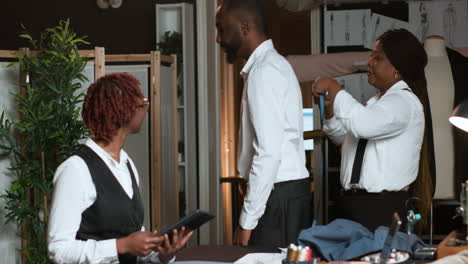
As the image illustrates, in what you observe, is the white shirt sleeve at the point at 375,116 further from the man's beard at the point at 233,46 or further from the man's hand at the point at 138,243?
the man's hand at the point at 138,243

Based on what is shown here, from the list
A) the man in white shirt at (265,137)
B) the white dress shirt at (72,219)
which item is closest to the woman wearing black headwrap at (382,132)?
the man in white shirt at (265,137)

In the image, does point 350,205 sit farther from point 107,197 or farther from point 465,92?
point 465,92

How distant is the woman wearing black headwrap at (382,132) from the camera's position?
2924 mm

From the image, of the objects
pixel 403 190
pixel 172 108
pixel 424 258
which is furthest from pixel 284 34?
pixel 424 258

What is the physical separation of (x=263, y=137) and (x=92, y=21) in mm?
4475

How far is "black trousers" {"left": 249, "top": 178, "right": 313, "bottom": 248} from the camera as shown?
2592 mm

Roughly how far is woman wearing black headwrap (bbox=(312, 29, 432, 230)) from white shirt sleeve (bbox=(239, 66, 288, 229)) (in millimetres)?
458

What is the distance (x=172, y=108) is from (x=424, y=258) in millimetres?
3660

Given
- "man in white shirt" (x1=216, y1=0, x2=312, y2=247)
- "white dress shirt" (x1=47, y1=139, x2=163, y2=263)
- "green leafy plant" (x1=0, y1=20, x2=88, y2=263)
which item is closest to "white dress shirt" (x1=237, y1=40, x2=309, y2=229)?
"man in white shirt" (x1=216, y1=0, x2=312, y2=247)

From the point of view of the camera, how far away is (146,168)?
17.1 ft

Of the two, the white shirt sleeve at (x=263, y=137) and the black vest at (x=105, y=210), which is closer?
the black vest at (x=105, y=210)

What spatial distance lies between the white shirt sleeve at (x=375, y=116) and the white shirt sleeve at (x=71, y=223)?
1247 millimetres

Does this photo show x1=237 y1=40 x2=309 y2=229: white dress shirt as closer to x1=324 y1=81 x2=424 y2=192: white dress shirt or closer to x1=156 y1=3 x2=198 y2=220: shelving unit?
x1=324 y1=81 x2=424 y2=192: white dress shirt

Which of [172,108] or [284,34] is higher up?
[284,34]
